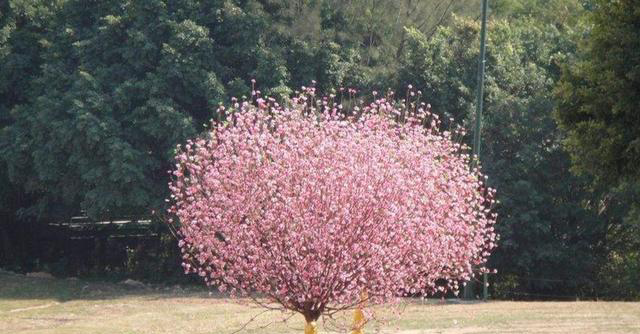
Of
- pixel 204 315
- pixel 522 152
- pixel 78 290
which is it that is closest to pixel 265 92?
pixel 522 152

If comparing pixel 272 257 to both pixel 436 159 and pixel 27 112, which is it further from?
pixel 27 112

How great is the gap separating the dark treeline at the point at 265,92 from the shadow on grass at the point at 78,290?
198 cm

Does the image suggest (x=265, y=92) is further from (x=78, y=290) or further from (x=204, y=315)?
(x=78, y=290)

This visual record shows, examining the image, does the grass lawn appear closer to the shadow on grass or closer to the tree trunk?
the shadow on grass

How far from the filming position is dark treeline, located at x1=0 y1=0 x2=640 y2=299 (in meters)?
31.6

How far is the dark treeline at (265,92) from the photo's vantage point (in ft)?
104

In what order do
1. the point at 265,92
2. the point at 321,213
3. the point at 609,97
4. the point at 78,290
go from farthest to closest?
the point at 78,290
the point at 265,92
the point at 321,213
the point at 609,97

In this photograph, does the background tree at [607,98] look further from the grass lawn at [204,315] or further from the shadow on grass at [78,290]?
the shadow on grass at [78,290]

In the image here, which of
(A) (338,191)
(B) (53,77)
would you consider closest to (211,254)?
(A) (338,191)

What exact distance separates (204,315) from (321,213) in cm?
1258

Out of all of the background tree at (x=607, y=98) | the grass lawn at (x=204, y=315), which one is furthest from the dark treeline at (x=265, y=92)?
the background tree at (x=607, y=98)

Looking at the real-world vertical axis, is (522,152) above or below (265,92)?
below

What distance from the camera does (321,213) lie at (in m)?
14.5

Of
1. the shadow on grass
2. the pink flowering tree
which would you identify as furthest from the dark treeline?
the pink flowering tree
